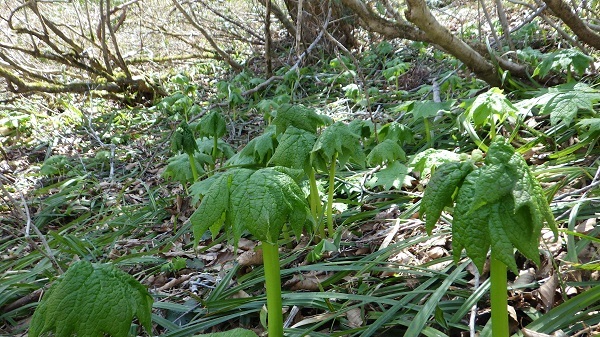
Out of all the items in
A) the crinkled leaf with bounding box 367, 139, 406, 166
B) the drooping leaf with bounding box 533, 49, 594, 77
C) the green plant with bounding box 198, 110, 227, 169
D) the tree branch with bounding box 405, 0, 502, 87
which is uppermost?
the tree branch with bounding box 405, 0, 502, 87

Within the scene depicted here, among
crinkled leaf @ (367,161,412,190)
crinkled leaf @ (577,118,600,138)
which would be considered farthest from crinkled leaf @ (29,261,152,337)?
crinkled leaf @ (577,118,600,138)

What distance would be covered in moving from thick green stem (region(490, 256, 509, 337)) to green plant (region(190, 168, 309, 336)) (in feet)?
1.44

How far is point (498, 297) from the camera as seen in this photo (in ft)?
3.32

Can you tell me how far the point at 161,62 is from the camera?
24.8 ft

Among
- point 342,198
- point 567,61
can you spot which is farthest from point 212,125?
point 567,61

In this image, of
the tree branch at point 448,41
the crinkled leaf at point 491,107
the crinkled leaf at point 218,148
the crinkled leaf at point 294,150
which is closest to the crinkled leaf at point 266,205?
the crinkled leaf at point 294,150

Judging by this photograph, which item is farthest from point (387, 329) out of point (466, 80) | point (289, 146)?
point (466, 80)

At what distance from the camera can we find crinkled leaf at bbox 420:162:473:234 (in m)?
0.97

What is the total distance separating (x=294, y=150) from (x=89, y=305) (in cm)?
105

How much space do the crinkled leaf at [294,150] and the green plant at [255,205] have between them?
28.1 inches

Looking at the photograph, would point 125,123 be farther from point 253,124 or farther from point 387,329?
point 387,329

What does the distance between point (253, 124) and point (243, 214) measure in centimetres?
386

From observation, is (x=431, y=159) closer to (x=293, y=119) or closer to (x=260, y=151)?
(x=293, y=119)

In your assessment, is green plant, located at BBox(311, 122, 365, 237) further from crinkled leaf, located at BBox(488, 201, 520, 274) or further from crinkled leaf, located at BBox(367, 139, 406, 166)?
crinkled leaf, located at BBox(488, 201, 520, 274)
